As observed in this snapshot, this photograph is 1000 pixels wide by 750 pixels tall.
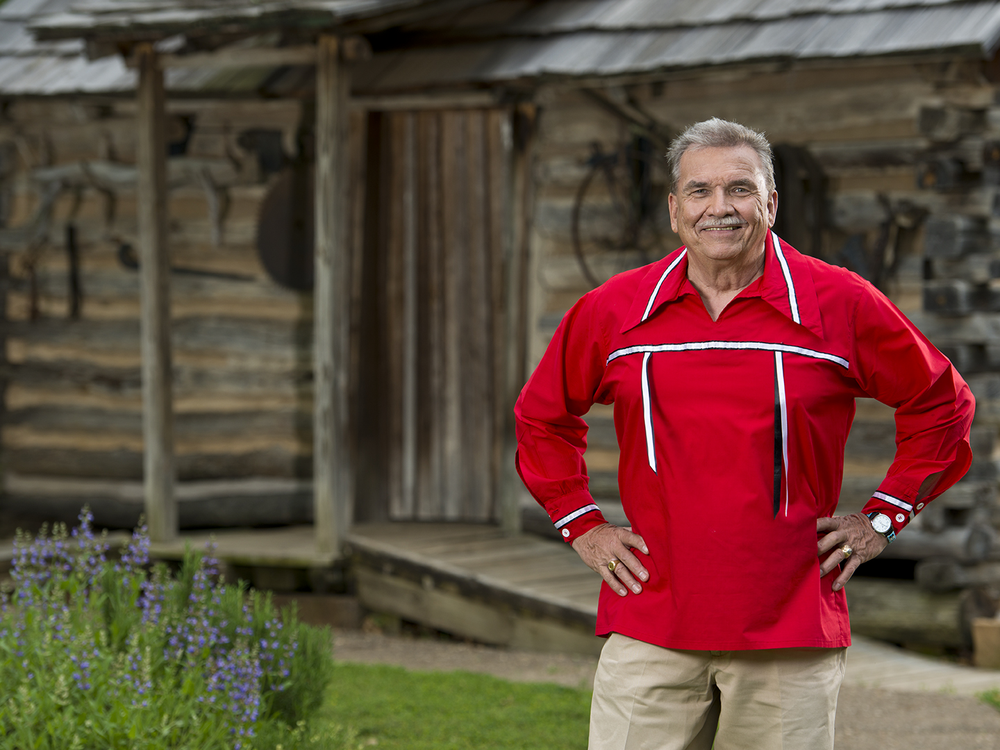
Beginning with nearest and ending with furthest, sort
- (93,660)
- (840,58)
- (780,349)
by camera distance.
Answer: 1. (780,349)
2. (93,660)
3. (840,58)

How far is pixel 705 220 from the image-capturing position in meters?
2.53

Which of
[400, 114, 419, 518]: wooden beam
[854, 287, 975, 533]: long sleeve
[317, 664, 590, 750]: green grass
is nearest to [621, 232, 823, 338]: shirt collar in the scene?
[854, 287, 975, 533]: long sleeve

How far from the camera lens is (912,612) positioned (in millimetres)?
6641

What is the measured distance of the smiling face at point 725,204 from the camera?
98.7 inches

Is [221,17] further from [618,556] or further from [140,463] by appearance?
[618,556]

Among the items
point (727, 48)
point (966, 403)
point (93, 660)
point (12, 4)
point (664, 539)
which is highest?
point (12, 4)

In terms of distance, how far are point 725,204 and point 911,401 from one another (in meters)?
0.57

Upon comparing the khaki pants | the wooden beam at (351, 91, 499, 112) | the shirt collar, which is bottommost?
the khaki pants

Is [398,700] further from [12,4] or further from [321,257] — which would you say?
[12,4]

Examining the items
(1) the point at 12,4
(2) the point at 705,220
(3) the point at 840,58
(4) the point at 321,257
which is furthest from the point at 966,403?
(1) the point at 12,4

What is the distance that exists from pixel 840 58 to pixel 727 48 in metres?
0.66

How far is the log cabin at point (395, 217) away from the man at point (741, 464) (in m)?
3.80

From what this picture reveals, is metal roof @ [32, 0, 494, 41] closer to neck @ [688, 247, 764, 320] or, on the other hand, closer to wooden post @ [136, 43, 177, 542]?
wooden post @ [136, 43, 177, 542]

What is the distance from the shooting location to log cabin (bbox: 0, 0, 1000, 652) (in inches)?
255
